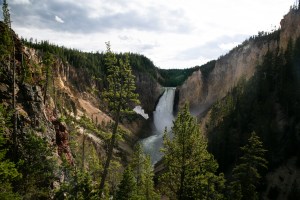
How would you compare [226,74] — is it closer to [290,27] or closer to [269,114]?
[290,27]

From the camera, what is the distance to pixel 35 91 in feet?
129

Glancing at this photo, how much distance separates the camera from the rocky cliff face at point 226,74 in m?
127

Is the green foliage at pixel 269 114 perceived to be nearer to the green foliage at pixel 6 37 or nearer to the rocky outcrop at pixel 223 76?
the rocky outcrop at pixel 223 76

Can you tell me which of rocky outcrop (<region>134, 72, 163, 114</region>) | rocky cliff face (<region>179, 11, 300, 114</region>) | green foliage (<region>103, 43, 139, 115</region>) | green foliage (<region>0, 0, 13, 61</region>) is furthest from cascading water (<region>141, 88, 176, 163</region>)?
green foliage (<region>103, 43, 139, 115</region>)

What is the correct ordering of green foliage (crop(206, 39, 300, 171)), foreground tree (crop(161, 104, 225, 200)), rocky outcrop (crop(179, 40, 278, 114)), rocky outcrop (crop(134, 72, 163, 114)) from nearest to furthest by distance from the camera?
foreground tree (crop(161, 104, 225, 200))
green foliage (crop(206, 39, 300, 171))
rocky outcrop (crop(179, 40, 278, 114))
rocky outcrop (crop(134, 72, 163, 114))

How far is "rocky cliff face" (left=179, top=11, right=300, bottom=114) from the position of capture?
127 metres

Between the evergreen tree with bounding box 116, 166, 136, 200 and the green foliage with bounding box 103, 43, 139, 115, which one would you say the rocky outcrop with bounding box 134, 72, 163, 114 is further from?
the green foliage with bounding box 103, 43, 139, 115

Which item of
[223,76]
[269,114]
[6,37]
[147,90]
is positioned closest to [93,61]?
[147,90]

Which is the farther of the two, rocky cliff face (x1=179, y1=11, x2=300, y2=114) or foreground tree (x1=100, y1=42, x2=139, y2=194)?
rocky cliff face (x1=179, y1=11, x2=300, y2=114)

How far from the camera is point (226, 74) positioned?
145500 mm

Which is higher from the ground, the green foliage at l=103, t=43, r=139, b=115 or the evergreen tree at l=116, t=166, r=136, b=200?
the green foliage at l=103, t=43, r=139, b=115

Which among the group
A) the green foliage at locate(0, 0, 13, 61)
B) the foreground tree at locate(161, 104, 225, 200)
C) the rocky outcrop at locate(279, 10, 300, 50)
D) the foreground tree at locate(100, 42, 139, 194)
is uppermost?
the rocky outcrop at locate(279, 10, 300, 50)

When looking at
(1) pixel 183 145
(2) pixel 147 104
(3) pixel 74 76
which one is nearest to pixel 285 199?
(1) pixel 183 145

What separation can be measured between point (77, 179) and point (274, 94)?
61.5 m
